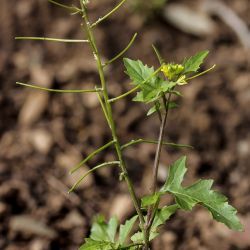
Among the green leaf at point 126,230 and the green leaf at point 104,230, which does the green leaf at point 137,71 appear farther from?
the green leaf at point 104,230

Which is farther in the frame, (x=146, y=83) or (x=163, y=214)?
(x=163, y=214)

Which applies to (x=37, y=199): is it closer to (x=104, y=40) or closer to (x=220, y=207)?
A: (x=220, y=207)

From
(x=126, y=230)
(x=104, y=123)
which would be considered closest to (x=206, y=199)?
(x=126, y=230)

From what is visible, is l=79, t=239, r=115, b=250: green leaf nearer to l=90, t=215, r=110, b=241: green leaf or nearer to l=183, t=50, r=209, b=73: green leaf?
l=90, t=215, r=110, b=241: green leaf

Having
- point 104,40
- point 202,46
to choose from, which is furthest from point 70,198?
point 202,46

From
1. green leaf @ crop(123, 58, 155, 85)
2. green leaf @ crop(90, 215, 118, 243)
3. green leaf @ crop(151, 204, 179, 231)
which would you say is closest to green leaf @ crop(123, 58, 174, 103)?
green leaf @ crop(123, 58, 155, 85)

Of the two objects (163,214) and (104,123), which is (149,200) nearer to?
(163,214)
